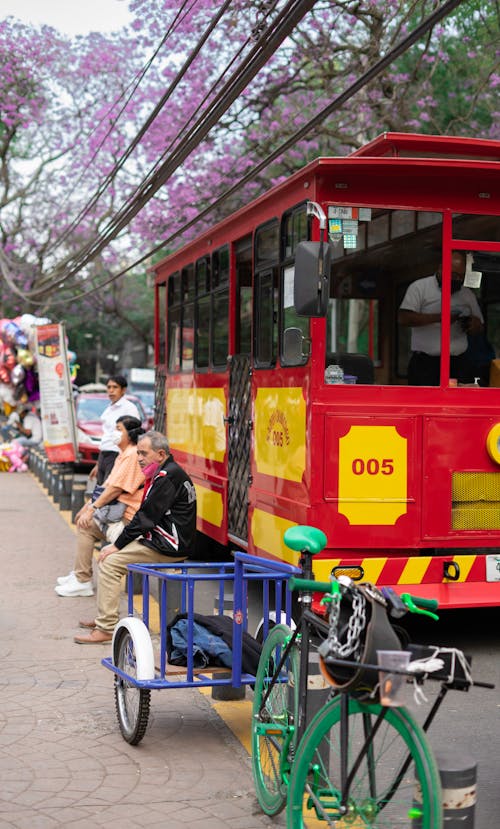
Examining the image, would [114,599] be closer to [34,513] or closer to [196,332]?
[196,332]

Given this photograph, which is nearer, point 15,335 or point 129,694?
point 129,694

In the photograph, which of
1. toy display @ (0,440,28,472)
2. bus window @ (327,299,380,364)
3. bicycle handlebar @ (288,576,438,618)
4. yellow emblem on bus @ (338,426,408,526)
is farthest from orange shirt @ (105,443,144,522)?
toy display @ (0,440,28,472)

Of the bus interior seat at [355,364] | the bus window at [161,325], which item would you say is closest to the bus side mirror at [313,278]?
the bus interior seat at [355,364]

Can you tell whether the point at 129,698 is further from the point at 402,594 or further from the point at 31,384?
the point at 31,384

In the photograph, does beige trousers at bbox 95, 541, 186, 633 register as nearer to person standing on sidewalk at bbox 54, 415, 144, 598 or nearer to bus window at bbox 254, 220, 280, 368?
person standing on sidewalk at bbox 54, 415, 144, 598

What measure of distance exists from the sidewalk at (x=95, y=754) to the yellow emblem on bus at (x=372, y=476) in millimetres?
1619

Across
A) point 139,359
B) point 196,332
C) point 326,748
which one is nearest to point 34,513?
point 196,332

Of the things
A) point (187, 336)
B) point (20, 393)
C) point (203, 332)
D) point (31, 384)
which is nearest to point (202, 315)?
point (203, 332)

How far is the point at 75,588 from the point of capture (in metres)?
9.52

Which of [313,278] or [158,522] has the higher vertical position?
[313,278]

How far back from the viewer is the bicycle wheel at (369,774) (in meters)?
3.20

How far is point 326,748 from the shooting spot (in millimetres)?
3650

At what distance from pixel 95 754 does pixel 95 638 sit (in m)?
2.39

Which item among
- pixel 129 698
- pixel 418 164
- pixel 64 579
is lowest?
pixel 64 579
